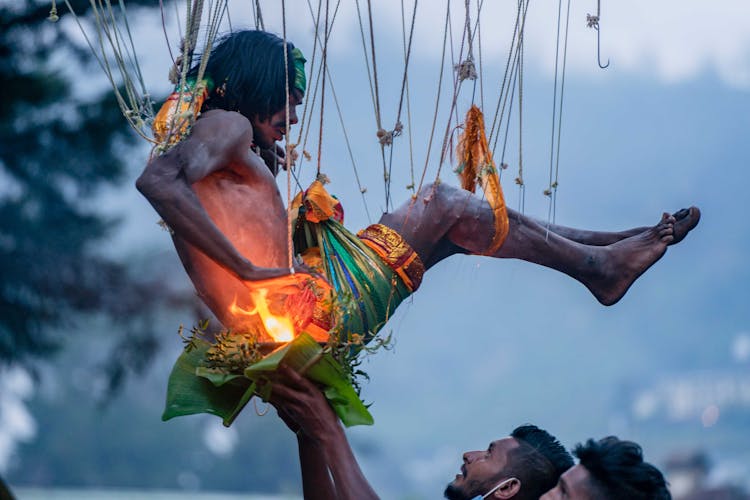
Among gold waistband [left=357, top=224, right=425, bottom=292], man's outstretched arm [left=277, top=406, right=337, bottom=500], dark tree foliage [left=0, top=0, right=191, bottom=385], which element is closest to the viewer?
man's outstretched arm [left=277, top=406, right=337, bottom=500]

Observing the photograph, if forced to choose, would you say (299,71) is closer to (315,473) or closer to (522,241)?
(522,241)

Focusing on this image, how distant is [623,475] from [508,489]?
1.10 ft

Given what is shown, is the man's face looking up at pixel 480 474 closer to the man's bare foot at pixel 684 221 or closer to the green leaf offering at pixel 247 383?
the green leaf offering at pixel 247 383

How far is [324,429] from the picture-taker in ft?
9.32

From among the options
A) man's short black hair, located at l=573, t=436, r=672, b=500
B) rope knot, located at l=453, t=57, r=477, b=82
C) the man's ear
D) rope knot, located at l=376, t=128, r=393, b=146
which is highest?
rope knot, located at l=453, t=57, r=477, b=82

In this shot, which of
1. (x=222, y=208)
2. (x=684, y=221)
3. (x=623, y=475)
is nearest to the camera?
(x=623, y=475)

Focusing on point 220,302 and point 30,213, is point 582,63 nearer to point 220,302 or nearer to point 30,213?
point 30,213

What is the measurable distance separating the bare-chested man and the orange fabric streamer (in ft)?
0.07

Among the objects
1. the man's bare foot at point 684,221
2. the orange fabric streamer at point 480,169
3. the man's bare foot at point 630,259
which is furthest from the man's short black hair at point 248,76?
the man's bare foot at point 684,221

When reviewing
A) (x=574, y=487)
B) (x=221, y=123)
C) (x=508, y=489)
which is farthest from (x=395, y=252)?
(x=574, y=487)

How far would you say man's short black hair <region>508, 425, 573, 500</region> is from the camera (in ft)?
9.65

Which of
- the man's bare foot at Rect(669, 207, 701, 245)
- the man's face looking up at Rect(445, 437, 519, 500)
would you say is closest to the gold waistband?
the man's face looking up at Rect(445, 437, 519, 500)

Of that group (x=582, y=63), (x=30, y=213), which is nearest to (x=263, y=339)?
(x=30, y=213)

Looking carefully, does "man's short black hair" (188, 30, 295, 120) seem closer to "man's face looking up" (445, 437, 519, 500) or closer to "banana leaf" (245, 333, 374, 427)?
"banana leaf" (245, 333, 374, 427)
